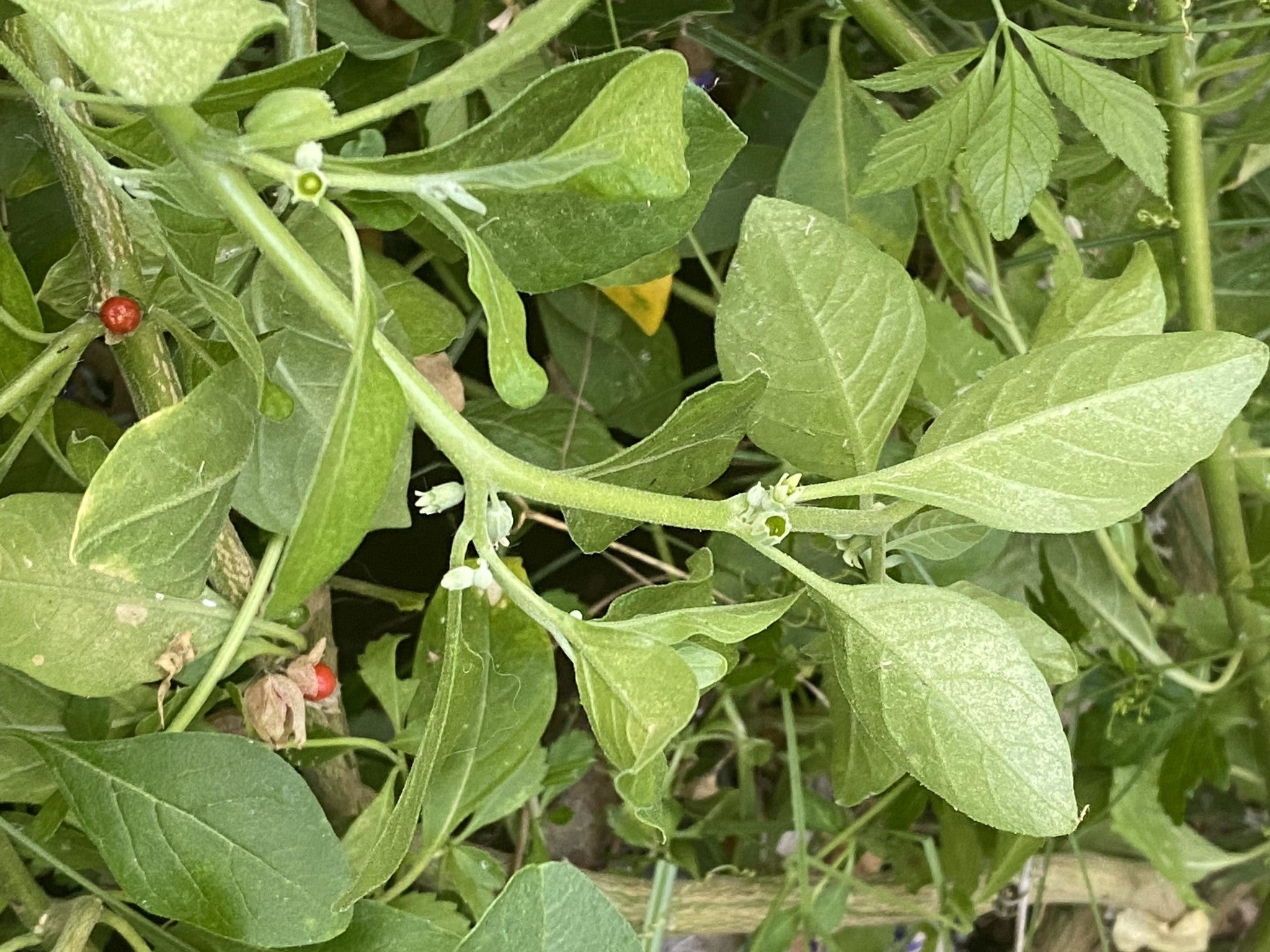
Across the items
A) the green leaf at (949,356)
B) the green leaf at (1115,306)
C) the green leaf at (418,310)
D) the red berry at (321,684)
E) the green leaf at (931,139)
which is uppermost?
the green leaf at (931,139)

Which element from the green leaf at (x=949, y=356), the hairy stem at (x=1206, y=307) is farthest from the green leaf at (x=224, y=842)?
the hairy stem at (x=1206, y=307)

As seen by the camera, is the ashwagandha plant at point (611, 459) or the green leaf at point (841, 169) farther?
the green leaf at point (841, 169)

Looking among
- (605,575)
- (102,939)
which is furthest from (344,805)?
(605,575)

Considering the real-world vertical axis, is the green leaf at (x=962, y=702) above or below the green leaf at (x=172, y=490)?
below

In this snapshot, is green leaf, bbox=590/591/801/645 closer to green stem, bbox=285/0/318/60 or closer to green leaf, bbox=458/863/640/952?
green leaf, bbox=458/863/640/952

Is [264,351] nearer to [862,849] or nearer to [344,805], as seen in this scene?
[344,805]

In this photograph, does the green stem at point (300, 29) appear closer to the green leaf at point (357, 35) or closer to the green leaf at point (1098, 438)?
the green leaf at point (357, 35)
